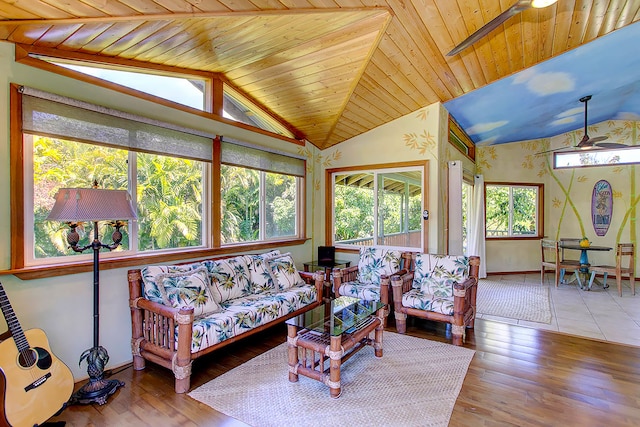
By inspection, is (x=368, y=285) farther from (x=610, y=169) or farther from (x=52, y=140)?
(x=610, y=169)

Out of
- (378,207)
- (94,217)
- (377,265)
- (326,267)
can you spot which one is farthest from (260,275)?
(378,207)

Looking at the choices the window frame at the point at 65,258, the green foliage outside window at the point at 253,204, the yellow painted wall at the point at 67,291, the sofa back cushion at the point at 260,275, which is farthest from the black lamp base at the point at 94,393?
the green foliage outside window at the point at 253,204

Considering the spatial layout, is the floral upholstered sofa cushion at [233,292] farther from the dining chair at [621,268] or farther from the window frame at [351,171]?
the dining chair at [621,268]

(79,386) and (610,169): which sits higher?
(610,169)

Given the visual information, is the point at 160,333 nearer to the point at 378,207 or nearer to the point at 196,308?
the point at 196,308

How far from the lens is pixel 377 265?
4.18m

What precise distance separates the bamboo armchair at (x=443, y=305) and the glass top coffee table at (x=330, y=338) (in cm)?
68

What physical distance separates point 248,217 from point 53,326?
2.21 m

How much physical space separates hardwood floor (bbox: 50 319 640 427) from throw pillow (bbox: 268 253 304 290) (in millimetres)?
584

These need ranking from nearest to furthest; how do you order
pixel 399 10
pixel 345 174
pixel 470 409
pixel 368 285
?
pixel 470 409
pixel 399 10
pixel 368 285
pixel 345 174

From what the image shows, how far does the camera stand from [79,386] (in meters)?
2.46

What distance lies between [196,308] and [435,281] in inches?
103

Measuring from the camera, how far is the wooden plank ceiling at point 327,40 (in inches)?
82.6

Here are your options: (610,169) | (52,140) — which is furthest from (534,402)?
(610,169)
